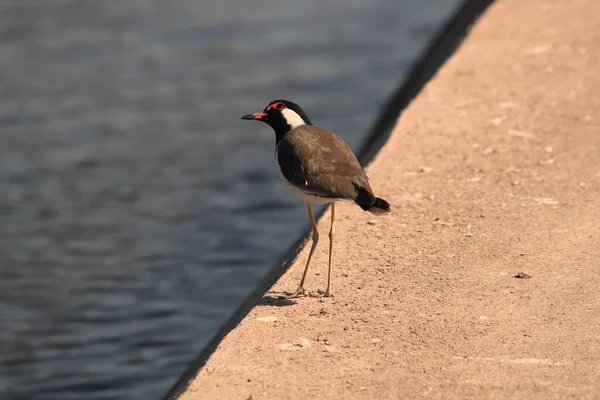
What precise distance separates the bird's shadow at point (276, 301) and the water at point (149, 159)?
1925 mm

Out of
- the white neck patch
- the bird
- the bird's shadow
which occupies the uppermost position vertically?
the white neck patch

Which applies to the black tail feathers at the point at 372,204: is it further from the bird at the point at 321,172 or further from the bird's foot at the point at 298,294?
the bird's foot at the point at 298,294

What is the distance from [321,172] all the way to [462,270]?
111 centimetres

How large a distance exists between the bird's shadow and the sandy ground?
0.8 inches

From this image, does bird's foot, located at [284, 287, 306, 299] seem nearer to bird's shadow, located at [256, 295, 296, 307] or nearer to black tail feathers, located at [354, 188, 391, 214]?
bird's shadow, located at [256, 295, 296, 307]

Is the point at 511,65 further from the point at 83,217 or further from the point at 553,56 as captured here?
the point at 83,217

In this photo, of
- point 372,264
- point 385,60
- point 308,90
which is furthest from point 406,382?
point 385,60

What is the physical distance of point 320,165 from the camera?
6230 millimetres

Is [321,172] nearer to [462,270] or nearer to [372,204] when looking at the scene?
[372,204]

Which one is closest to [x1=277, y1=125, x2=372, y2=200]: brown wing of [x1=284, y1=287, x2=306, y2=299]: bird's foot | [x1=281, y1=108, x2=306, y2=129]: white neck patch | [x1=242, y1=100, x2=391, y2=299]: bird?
[x1=242, y1=100, x2=391, y2=299]: bird

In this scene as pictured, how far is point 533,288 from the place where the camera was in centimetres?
640

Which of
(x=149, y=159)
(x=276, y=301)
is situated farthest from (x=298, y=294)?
(x=149, y=159)

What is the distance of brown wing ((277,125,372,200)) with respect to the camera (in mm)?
6109

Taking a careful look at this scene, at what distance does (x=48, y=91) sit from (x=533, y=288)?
33.0 ft
